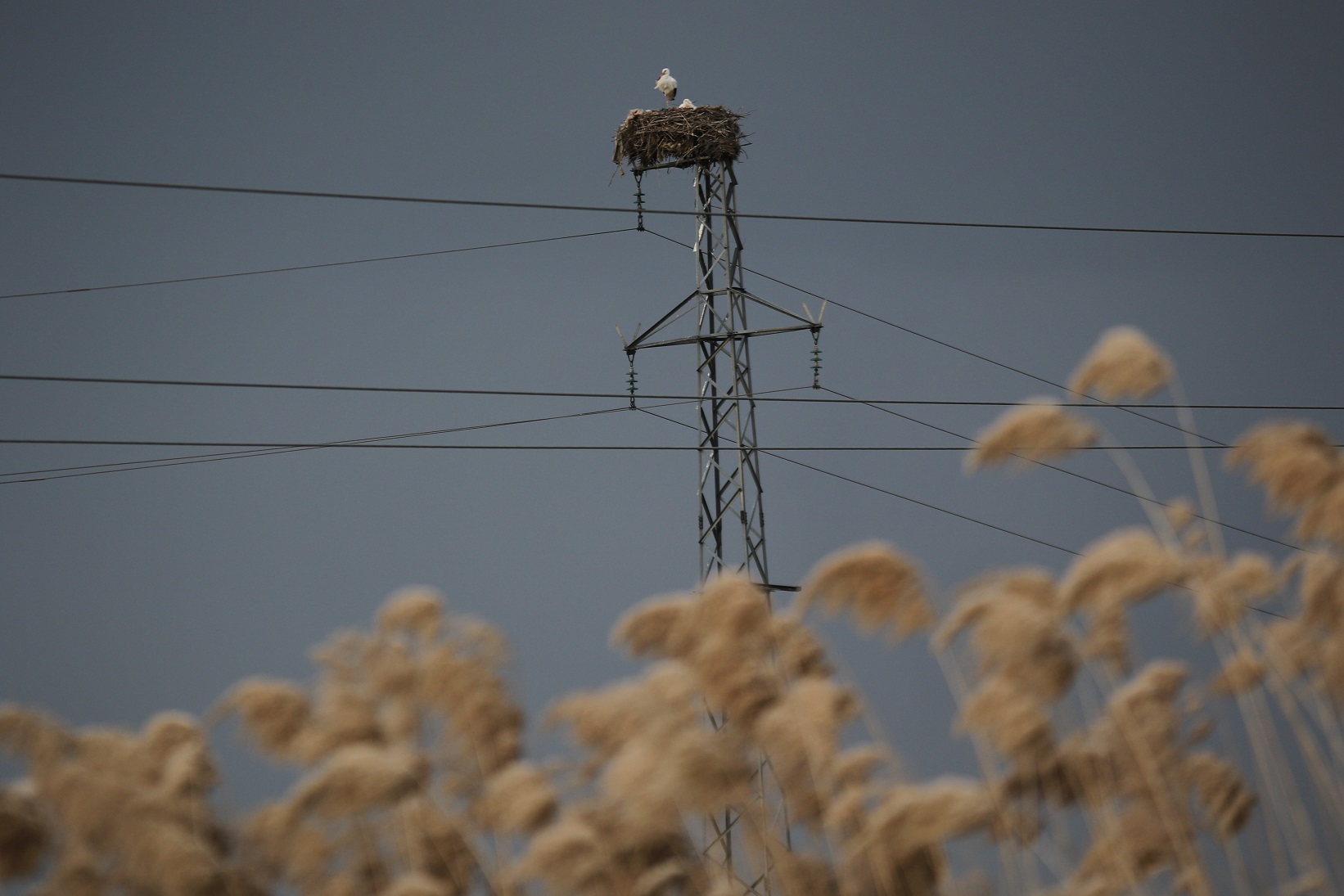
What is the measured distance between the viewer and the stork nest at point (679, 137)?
12.1 m

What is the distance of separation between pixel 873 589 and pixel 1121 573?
0.82 m

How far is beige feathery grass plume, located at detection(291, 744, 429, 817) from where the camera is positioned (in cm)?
399

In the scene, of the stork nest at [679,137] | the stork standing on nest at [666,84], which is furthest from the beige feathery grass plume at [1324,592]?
the stork standing on nest at [666,84]

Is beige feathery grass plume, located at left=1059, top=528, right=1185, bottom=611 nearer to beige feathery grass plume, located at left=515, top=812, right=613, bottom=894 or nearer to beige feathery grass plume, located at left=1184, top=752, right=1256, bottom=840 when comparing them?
beige feathery grass plume, located at left=1184, top=752, right=1256, bottom=840

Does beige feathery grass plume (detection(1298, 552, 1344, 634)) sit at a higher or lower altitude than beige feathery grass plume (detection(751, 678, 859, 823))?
higher

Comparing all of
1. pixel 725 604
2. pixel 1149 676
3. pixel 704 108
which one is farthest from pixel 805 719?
pixel 704 108

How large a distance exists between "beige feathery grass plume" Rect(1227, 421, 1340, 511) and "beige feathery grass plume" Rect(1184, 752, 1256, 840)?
0.94 m

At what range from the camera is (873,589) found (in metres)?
4.52

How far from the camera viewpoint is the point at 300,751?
4691 mm

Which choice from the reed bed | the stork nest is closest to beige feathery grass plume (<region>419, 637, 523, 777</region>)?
the reed bed

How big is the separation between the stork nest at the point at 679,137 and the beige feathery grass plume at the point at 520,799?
8.40 metres

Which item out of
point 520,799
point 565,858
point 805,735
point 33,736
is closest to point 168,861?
point 33,736

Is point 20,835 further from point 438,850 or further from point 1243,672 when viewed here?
point 1243,672

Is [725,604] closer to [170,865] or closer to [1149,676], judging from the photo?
[1149,676]
